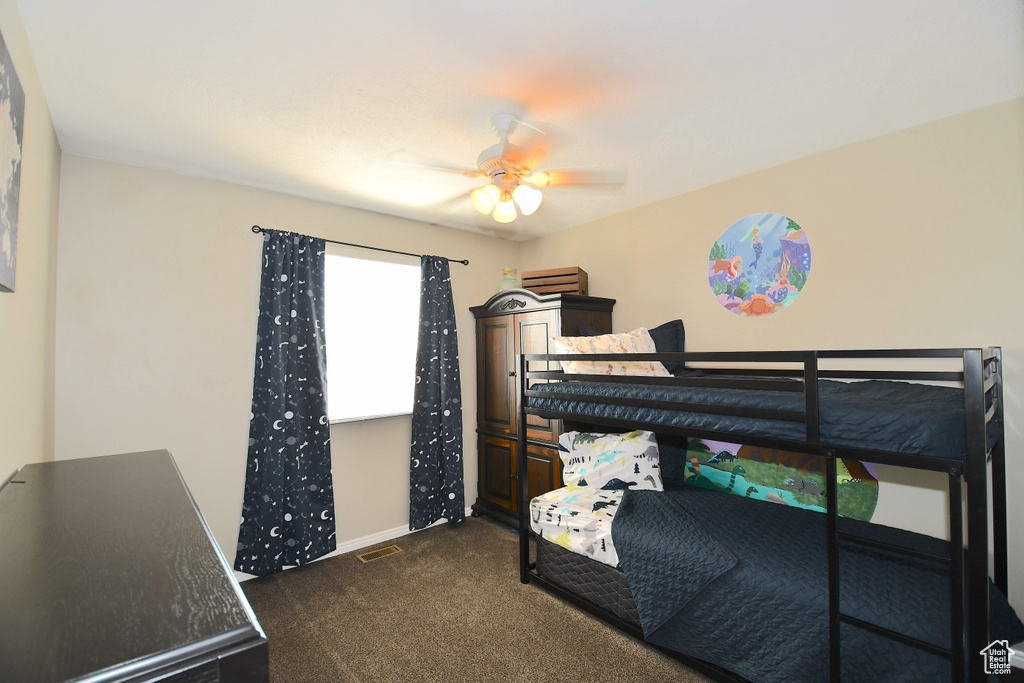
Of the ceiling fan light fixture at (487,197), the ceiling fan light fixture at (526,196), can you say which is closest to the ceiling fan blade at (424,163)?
the ceiling fan light fixture at (487,197)

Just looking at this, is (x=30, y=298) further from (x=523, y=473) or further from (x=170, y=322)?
(x=523, y=473)

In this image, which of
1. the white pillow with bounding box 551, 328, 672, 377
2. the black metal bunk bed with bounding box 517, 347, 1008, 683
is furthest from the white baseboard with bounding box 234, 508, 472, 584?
the white pillow with bounding box 551, 328, 672, 377

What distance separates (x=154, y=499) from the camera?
105 cm

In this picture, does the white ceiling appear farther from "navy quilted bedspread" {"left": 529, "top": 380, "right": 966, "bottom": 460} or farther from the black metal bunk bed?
"navy quilted bedspread" {"left": 529, "top": 380, "right": 966, "bottom": 460}

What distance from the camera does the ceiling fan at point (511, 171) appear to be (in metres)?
2.11

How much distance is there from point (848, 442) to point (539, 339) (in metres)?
2.08

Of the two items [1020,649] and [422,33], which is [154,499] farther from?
[1020,649]

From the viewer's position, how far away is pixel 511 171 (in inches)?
87.1

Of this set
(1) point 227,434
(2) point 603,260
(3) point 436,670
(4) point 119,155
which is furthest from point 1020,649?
(4) point 119,155

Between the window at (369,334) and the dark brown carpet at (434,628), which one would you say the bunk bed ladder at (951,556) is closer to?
the dark brown carpet at (434,628)

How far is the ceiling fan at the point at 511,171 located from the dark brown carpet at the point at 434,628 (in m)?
2.01

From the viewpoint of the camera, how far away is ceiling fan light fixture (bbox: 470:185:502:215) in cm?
220

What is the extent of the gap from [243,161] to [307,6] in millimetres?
1382

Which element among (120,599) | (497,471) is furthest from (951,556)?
(497,471)
